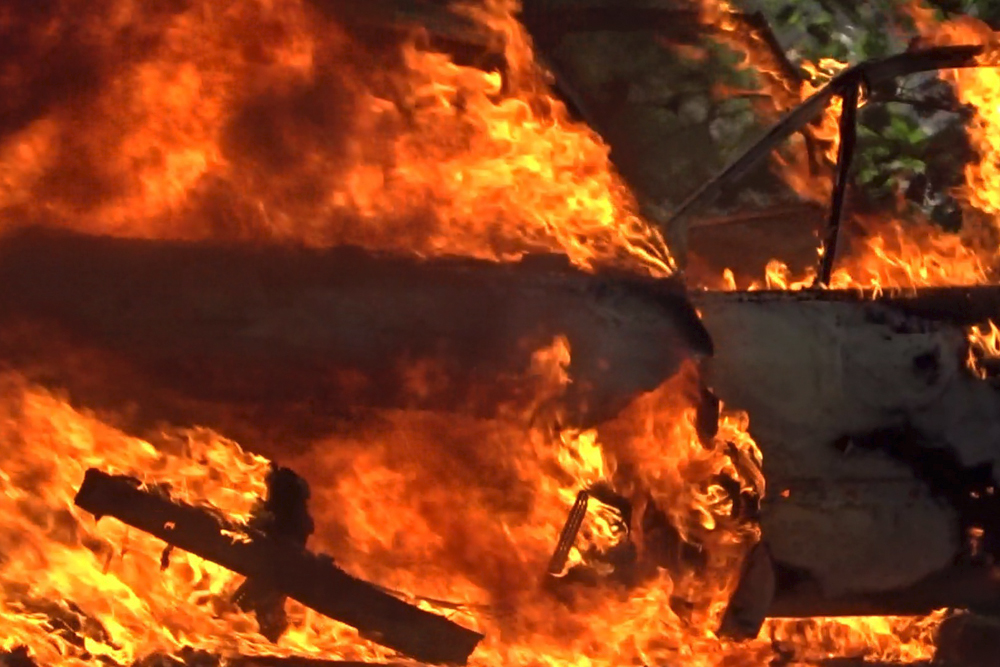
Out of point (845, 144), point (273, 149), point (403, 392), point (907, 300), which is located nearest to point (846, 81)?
point (845, 144)

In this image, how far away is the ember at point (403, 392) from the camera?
87.7 inches

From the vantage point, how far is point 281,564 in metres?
2.53

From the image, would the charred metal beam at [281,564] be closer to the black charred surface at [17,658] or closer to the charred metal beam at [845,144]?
A: the black charred surface at [17,658]

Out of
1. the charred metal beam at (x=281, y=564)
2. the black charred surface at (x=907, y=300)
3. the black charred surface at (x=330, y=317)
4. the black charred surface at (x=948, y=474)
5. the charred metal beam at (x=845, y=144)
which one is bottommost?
the charred metal beam at (x=281, y=564)

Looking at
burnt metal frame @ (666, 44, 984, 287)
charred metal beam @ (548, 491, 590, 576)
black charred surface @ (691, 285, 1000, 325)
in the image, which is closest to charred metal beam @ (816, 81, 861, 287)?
burnt metal frame @ (666, 44, 984, 287)

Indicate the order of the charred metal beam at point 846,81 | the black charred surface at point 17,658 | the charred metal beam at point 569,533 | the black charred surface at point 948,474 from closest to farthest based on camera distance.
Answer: the black charred surface at point 948,474 < the charred metal beam at point 846,81 < the charred metal beam at point 569,533 < the black charred surface at point 17,658

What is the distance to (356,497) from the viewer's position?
2.67 metres

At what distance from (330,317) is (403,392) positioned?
30cm

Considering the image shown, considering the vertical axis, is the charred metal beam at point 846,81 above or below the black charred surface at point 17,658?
above

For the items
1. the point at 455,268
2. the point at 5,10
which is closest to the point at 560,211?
the point at 455,268

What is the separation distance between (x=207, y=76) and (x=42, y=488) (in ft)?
4.63

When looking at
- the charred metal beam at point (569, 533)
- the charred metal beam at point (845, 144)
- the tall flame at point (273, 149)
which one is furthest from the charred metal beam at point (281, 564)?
the charred metal beam at point (845, 144)

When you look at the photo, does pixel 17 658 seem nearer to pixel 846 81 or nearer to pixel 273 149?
pixel 273 149

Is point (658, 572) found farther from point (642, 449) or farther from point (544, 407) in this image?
point (544, 407)
